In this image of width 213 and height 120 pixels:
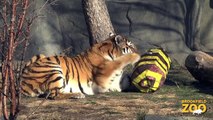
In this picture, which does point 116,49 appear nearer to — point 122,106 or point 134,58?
point 134,58

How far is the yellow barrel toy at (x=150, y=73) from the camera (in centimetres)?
752

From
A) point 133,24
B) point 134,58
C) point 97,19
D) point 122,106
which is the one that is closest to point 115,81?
point 134,58

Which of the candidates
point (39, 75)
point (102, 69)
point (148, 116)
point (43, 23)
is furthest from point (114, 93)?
point (43, 23)

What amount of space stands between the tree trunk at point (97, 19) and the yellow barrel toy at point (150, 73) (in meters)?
1.90

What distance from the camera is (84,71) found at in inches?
311

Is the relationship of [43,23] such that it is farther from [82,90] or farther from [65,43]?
[82,90]

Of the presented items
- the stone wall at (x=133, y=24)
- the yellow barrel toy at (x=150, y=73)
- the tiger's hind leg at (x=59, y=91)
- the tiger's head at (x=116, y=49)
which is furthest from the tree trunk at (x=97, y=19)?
the stone wall at (x=133, y=24)

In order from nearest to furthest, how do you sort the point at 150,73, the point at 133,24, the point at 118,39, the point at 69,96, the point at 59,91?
1. the point at 69,96
2. the point at 59,91
3. the point at 150,73
4. the point at 118,39
5. the point at 133,24

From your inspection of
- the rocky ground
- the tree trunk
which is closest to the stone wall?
the tree trunk

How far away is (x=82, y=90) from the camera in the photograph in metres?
7.75

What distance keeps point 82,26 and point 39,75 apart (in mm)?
4548

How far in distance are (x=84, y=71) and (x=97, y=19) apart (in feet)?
6.05

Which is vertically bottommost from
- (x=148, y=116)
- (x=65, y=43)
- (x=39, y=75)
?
(x=148, y=116)

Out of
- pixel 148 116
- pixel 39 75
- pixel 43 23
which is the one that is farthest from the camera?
pixel 43 23
